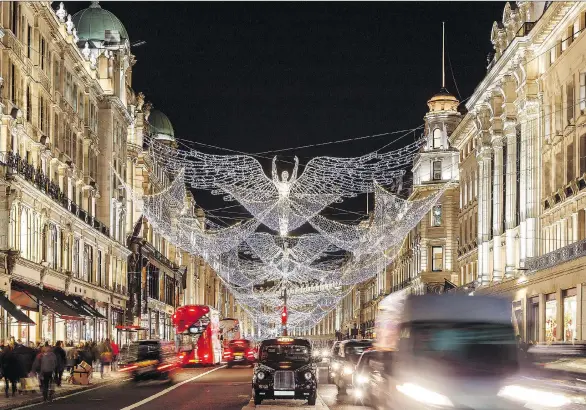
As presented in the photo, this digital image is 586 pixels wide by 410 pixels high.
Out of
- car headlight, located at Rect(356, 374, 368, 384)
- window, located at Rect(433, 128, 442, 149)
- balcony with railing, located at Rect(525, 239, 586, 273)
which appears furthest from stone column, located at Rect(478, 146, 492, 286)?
car headlight, located at Rect(356, 374, 368, 384)

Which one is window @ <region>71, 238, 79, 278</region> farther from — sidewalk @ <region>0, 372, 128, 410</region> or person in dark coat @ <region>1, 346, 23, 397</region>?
person in dark coat @ <region>1, 346, 23, 397</region>

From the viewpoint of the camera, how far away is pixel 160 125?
117625mm

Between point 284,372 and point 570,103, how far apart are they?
93.3 feet

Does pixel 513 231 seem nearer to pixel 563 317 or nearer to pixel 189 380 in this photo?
pixel 563 317

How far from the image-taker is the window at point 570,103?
5322 cm

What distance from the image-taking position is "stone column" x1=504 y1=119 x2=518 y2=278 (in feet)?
211

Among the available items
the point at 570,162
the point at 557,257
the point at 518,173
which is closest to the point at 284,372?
the point at 557,257

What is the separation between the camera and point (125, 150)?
282ft

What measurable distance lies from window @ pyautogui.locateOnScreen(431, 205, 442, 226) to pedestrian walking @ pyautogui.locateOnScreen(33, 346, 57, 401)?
69.5 meters

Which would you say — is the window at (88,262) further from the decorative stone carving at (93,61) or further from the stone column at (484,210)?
the stone column at (484,210)

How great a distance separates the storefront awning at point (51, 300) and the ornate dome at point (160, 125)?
186ft

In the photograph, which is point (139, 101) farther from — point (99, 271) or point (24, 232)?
point (24, 232)

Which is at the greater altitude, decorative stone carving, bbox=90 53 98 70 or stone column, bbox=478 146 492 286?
decorative stone carving, bbox=90 53 98 70

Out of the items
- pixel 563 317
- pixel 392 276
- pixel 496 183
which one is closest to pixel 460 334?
pixel 563 317
